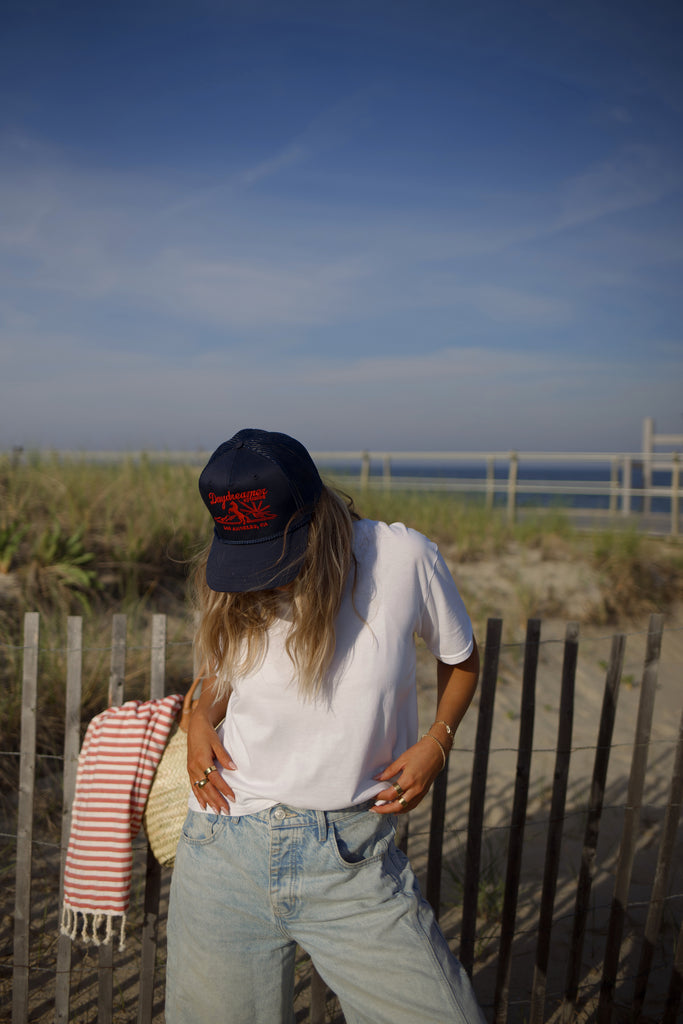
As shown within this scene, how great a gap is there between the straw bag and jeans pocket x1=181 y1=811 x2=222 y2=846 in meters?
0.40

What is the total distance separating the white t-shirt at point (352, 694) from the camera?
1.35 metres

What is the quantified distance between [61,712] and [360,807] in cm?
295

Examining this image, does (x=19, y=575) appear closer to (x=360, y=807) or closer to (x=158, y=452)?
(x=158, y=452)

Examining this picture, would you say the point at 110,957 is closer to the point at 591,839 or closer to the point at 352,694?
the point at 352,694

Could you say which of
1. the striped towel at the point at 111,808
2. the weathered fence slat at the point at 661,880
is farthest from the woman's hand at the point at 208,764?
the weathered fence slat at the point at 661,880

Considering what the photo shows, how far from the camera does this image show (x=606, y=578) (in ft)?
22.9

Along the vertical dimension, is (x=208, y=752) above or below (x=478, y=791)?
above

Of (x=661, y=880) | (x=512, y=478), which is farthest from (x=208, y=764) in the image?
(x=512, y=478)

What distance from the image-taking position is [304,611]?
134 centimetres

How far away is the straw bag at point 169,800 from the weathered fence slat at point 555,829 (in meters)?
1.25

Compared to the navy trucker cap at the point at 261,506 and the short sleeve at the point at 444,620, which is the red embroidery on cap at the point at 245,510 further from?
the short sleeve at the point at 444,620

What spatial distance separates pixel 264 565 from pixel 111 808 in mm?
1068

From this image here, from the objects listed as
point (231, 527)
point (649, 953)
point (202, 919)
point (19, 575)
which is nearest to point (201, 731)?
point (202, 919)

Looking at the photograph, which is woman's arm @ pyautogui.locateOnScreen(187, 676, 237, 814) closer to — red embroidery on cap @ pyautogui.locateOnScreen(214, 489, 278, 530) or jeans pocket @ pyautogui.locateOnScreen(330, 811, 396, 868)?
jeans pocket @ pyautogui.locateOnScreen(330, 811, 396, 868)
